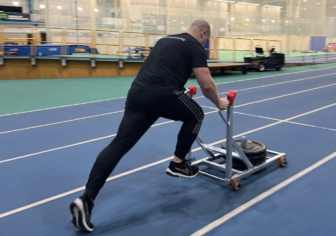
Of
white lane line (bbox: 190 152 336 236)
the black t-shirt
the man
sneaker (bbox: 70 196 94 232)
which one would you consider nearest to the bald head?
the man

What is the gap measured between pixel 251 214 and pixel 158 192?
108cm

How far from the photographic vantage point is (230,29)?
86.5 ft

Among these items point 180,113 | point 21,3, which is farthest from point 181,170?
point 21,3

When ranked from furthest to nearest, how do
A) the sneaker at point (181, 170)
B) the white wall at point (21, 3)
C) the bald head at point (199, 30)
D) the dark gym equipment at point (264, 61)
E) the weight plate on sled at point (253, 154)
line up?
the white wall at point (21, 3) → the dark gym equipment at point (264, 61) → the weight plate on sled at point (253, 154) → the sneaker at point (181, 170) → the bald head at point (199, 30)

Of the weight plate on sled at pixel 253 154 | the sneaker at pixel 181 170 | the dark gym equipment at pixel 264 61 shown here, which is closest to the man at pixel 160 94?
the sneaker at pixel 181 170

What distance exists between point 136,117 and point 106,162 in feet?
1.67

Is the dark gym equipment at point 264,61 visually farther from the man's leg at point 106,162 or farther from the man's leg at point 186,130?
the man's leg at point 106,162

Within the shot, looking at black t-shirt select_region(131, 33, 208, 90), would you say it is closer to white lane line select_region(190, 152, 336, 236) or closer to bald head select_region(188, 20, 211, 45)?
bald head select_region(188, 20, 211, 45)

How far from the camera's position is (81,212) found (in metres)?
2.89

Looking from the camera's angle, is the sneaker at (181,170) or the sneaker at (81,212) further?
the sneaker at (181,170)

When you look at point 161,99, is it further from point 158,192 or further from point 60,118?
point 60,118

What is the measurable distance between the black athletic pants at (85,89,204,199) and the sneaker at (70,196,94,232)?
8 centimetres

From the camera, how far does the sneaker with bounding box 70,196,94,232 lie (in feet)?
9.48

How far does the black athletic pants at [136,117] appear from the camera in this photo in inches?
119
